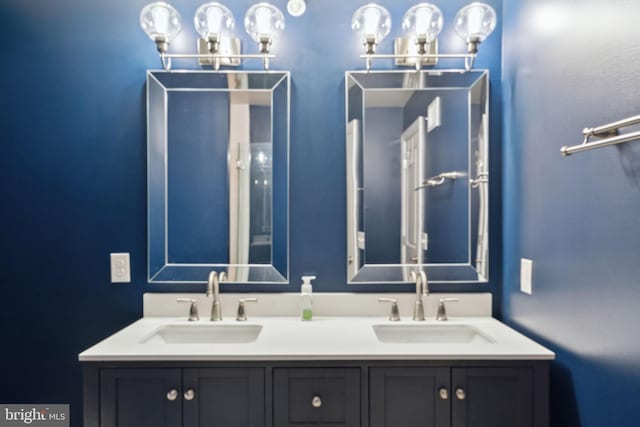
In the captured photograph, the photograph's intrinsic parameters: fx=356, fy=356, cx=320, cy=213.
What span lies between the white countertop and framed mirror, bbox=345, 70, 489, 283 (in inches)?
13.2

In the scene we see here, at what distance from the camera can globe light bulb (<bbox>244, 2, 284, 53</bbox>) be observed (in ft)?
4.74

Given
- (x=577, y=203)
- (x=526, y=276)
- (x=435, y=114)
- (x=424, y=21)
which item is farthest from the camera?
(x=435, y=114)

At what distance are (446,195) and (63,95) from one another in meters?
1.74

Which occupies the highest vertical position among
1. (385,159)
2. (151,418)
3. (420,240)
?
(385,159)

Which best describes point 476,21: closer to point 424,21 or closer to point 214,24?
point 424,21

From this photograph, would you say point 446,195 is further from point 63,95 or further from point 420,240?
point 63,95

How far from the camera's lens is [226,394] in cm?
113

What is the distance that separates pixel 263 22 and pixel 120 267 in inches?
47.8

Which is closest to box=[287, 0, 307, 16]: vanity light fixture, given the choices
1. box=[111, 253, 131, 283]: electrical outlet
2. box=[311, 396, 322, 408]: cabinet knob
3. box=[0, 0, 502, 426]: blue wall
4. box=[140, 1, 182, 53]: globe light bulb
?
box=[0, 0, 502, 426]: blue wall

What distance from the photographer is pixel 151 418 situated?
1.13 m

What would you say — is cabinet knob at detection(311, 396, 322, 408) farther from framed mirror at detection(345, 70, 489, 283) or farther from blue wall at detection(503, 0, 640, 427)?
blue wall at detection(503, 0, 640, 427)

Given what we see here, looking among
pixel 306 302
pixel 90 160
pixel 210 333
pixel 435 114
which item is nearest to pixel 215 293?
pixel 210 333

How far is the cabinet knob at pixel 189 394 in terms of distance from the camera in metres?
1.12

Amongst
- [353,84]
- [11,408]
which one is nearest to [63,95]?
[353,84]
